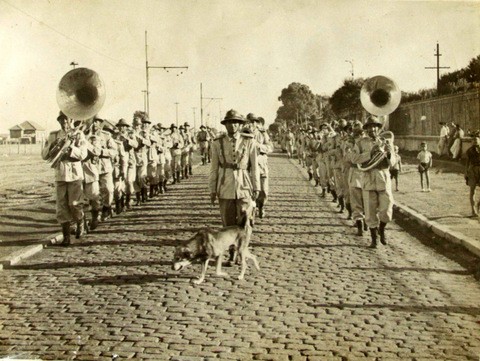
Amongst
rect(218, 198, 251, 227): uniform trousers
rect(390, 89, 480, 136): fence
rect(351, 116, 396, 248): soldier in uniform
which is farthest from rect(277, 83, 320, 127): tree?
rect(218, 198, 251, 227): uniform trousers

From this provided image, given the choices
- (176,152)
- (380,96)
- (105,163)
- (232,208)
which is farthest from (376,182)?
(176,152)

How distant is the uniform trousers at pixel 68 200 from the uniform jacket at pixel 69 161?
0.39ft

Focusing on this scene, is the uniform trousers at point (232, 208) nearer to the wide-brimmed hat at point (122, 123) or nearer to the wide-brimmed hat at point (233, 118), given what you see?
the wide-brimmed hat at point (233, 118)

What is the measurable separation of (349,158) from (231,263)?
3.06 metres

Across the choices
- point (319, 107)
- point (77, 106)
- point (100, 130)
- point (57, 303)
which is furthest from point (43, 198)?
point (319, 107)

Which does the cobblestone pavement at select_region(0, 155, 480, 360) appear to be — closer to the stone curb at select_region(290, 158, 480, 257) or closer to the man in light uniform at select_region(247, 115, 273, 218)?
the stone curb at select_region(290, 158, 480, 257)

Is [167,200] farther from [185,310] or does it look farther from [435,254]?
[185,310]

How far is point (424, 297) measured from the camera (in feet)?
23.3

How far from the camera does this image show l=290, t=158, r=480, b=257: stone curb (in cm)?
967

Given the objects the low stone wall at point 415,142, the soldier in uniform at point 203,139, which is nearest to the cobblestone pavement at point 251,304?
the low stone wall at point 415,142

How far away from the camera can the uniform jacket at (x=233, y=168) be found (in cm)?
882

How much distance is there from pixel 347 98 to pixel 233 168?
48793 millimetres

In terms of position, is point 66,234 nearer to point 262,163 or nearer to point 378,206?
point 262,163

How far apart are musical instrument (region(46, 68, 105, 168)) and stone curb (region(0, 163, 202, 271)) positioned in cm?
139
